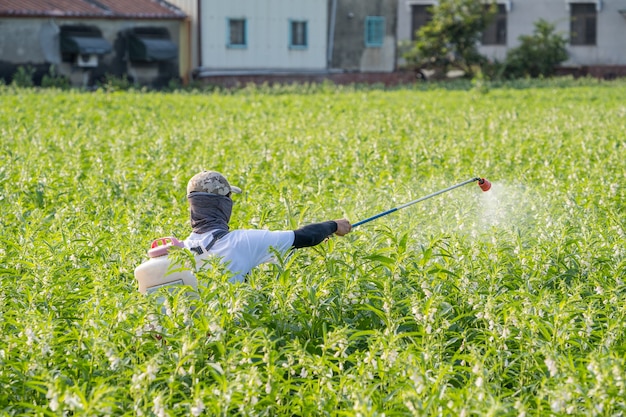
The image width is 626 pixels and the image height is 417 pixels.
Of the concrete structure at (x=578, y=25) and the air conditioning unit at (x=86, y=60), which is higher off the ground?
the concrete structure at (x=578, y=25)

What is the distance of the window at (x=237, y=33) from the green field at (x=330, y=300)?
26.8m

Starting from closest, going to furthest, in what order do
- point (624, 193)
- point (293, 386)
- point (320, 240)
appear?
point (293, 386) → point (320, 240) → point (624, 193)

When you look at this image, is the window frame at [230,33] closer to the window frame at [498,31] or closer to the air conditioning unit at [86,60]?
the air conditioning unit at [86,60]

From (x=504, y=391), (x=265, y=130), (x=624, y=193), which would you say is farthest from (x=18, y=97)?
(x=504, y=391)

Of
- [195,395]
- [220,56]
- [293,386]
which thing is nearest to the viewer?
[195,395]

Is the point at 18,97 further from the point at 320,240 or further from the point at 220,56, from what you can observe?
the point at 320,240

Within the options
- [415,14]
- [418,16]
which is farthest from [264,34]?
[418,16]

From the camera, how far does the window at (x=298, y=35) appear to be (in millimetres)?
42094

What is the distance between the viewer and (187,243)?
689cm

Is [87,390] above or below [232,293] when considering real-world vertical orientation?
below

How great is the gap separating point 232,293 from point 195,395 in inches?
51.3

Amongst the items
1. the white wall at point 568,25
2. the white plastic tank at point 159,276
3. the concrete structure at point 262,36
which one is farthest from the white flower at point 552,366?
the white wall at point 568,25

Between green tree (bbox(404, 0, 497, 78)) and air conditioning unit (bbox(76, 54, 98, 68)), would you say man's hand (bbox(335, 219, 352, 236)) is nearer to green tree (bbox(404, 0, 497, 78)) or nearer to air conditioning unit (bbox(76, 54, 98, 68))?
air conditioning unit (bbox(76, 54, 98, 68))

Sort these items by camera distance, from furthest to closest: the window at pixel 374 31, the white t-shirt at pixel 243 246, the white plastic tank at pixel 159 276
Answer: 1. the window at pixel 374 31
2. the white t-shirt at pixel 243 246
3. the white plastic tank at pixel 159 276
